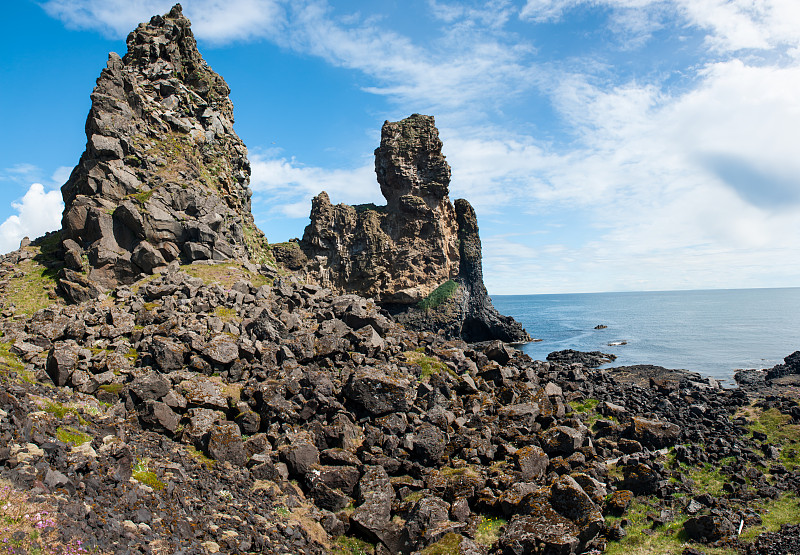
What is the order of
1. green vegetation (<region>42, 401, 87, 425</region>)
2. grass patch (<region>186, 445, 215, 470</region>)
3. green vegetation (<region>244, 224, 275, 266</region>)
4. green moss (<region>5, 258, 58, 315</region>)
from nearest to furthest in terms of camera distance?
green vegetation (<region>42, 401, 87, 425</region>), grass patch (<region>186, 445, 215, 470</region>), green moss (<region>5, 258, 58, 315</region>), green vegetation (<region>244, 224, 275, 266</region>)

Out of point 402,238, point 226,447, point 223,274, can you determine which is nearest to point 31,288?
point 223,274

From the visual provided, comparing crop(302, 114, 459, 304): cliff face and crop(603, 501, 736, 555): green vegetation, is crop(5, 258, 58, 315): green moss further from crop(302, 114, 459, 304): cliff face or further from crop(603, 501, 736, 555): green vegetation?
crop(302, 114, 459, 304): cliff face

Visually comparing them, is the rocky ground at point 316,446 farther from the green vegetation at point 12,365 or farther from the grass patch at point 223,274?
the grass patch at point 223,274

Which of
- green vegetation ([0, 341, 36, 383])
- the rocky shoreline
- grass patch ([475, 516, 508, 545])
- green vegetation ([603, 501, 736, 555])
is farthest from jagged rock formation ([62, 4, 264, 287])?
green vegetation ([603, 501, 736, 555])

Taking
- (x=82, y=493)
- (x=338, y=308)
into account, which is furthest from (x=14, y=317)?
(x=82, y=493)

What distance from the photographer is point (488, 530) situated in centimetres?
1409

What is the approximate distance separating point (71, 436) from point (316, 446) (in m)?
8.13

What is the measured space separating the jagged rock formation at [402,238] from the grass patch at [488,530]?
208ft

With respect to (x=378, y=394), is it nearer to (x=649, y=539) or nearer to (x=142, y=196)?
(x=649, y=539)

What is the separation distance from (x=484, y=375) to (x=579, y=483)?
10.9 m

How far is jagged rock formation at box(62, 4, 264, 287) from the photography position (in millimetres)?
28516

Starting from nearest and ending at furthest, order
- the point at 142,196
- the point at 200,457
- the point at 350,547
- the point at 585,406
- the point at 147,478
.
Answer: the point at 147,478 → the point at 350,547 → the point at 200,457 → the point at 585,406 → the point at 142,196

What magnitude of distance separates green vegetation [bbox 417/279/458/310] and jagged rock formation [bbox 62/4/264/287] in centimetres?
4241

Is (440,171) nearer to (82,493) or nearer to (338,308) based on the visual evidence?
(338,308)
